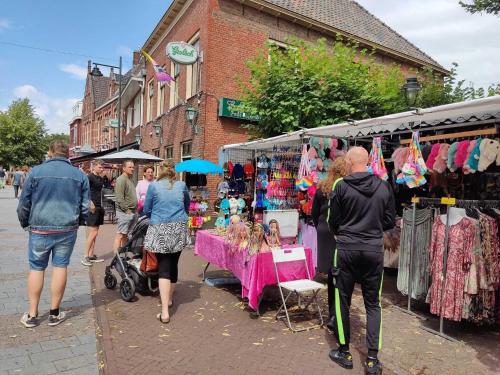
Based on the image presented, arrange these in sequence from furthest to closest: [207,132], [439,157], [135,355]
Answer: [207,132] → [439,157] → [135,355]

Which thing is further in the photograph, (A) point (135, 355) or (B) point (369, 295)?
(A) point (135, 355)

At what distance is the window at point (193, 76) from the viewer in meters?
13.3

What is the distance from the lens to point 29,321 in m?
4.08

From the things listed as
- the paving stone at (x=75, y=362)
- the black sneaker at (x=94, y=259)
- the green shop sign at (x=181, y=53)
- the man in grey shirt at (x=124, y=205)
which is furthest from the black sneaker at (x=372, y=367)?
the green shop sign at (x=181, y=53)

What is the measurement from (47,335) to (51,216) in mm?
1209

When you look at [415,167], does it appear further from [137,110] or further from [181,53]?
[137,110]

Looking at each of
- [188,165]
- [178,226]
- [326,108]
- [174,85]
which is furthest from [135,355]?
[174,85]

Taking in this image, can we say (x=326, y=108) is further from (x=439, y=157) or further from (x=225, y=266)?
(x=225, y=266)

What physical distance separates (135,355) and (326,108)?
766 cm

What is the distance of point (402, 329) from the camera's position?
14.8 ft

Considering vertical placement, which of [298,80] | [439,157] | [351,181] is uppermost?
[298,80]

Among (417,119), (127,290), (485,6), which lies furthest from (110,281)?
(485,6)

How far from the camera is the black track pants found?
129 inches

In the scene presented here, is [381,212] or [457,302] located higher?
[381,212]
